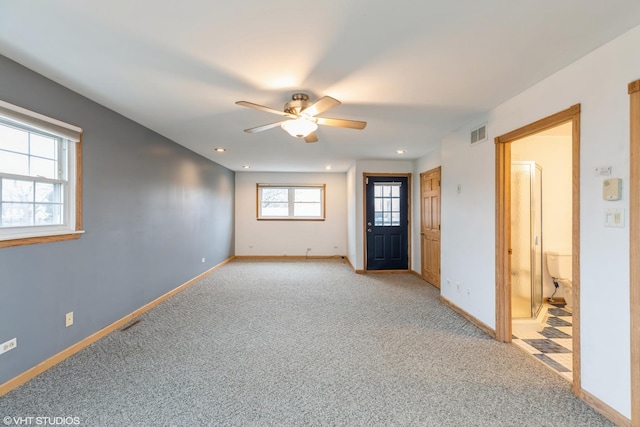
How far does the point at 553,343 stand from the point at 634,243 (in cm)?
173

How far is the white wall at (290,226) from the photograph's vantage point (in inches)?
300

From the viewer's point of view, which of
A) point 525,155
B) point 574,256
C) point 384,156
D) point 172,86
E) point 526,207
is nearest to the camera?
point 574,256

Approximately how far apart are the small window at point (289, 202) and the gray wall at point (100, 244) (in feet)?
9.00

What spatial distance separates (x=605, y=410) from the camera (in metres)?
1.80

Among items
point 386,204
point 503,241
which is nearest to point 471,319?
point 503,241

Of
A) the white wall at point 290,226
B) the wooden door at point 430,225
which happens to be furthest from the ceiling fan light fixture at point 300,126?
the white wall at point 290,226

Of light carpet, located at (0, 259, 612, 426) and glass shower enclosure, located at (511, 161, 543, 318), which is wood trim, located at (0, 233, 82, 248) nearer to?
light carpet, located at (0, 259, 612, 426)

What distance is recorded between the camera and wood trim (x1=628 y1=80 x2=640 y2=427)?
163 centimetres

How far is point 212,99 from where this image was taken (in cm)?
271

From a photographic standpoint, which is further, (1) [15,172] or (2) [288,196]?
(2) [288,196]

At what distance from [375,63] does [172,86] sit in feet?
5.63

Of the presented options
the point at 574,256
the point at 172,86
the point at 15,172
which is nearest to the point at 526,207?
the point at 574,256

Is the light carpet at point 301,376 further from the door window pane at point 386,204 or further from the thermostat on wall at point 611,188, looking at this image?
the door window pane at point 386,204

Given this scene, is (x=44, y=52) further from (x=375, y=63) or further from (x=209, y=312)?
(x=209, y=312)
